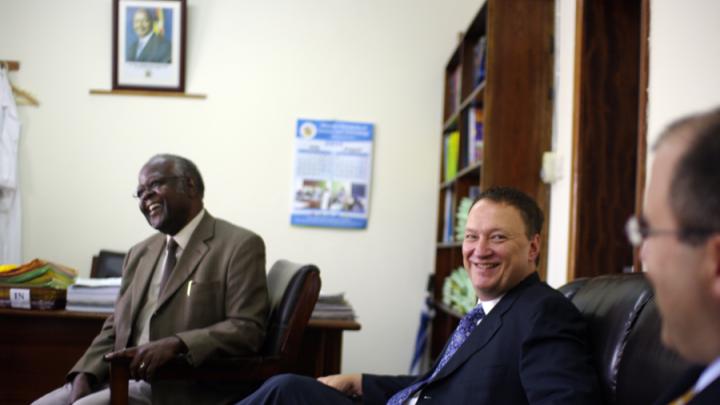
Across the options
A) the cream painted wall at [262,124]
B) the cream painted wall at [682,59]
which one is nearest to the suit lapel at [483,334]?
the cream painted wall at [682,59]

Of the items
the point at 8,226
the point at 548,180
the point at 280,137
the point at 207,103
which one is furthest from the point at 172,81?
the point at 548,180

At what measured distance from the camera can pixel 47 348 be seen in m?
2.57

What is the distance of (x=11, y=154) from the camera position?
4023 millimetres

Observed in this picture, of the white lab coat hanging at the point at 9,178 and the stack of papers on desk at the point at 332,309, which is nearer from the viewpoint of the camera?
the stack of papers on desk at the point at 332,309

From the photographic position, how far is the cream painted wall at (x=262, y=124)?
411 cm

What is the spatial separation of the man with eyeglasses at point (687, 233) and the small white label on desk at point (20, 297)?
237 cm

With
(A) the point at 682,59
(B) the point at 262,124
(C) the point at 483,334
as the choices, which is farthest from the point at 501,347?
(B) the point at 262,124

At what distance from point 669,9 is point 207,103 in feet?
9.46

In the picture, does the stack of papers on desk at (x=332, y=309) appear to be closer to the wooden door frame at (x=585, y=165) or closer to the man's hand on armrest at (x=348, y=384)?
the man's hand on armrest at (x=348, y=384)

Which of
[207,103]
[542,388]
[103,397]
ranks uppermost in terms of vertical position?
[207,103]

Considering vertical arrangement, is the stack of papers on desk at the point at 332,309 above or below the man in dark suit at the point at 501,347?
below

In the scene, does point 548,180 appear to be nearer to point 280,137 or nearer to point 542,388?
point 542,388

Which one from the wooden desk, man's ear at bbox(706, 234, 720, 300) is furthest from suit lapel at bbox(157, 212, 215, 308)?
man's ear at bbox(706, 234, 720, 300)

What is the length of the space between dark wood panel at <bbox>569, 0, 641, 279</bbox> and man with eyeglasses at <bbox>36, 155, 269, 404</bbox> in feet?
3.73
